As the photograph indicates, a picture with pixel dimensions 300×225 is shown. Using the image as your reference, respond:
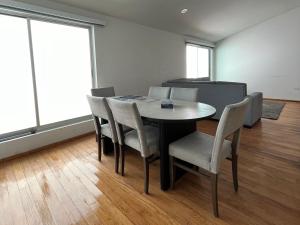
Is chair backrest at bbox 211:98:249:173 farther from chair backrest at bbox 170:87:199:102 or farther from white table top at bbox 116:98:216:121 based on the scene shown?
chair backrest at bbox 170:87:199:102

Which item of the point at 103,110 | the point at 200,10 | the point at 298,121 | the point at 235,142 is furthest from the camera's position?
the point at 200,10

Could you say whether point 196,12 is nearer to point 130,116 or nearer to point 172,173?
point 130,116

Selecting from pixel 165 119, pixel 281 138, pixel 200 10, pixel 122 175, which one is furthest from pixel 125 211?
pixel 200 10

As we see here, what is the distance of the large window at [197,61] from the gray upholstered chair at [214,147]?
16.0 feet

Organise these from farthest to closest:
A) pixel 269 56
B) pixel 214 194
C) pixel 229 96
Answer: pixel 269 56, pixel 229 96, pixel 214 194

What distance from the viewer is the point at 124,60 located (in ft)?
13.9

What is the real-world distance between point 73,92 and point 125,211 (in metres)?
2.59

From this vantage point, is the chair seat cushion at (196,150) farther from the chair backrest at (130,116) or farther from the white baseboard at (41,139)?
the white baseboard at (41,139)

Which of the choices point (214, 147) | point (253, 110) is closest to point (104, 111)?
point (214, 147)

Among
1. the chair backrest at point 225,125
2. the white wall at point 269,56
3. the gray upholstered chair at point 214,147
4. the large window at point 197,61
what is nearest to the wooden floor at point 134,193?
the gray upholstered chair at point 214,147

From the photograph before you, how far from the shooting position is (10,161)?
2682mm

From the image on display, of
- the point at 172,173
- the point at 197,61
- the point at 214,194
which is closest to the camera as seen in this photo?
the point at 214,194

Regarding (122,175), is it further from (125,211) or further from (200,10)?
(200,10)

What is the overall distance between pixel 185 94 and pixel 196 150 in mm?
1136
